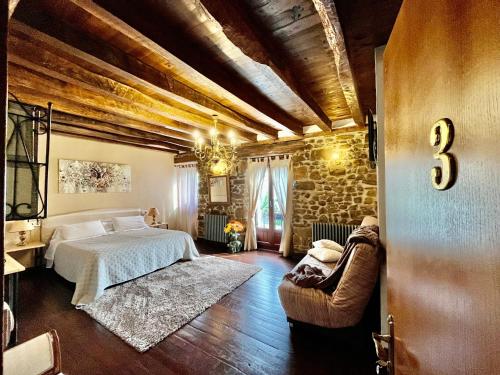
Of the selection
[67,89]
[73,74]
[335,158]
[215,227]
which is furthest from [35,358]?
[215,227]

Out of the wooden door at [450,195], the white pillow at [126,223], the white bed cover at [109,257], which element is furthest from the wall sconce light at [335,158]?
the white pillow at [126,223]

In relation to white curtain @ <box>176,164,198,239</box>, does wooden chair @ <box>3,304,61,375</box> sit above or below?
below

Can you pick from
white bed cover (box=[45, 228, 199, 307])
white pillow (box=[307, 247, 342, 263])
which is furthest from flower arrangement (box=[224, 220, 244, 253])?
white pillow (box=[307, 247, 342, 263])

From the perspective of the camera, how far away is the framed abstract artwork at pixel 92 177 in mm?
4039

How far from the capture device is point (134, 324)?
7.14 ft

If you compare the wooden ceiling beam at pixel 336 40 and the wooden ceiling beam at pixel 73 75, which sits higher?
the wooden ceiling beam at pixel 73 75

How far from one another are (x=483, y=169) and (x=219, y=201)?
17.2ft

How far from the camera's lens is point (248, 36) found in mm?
1384

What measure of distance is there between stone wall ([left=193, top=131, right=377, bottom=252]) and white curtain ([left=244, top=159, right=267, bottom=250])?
354mm

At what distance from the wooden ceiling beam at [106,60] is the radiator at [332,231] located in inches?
107

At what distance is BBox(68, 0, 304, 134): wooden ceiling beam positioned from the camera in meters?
1.24

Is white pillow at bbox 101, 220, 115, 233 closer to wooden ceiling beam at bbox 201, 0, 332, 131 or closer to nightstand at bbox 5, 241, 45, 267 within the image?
nightstand at bbox 5, 241, 45, 267

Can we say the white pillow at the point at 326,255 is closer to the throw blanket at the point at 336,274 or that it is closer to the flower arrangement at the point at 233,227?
the throw blanket at the point at 336,274

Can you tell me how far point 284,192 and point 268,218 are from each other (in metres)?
0.75
